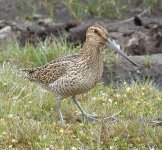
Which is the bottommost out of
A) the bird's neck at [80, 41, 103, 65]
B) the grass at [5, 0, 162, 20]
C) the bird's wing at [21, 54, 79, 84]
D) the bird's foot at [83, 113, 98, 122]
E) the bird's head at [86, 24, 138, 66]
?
the grass at [5, 0, 162, 20]

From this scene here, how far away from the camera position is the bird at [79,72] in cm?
818

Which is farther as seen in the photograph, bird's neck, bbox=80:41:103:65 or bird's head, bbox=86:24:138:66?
bird's neck, bbox=80:41:103:65

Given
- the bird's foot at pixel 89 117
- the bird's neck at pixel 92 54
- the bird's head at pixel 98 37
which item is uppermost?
the bird's head at pixel 98 37

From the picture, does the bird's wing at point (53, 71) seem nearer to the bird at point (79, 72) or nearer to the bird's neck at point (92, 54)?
the bird at point (79, 72)

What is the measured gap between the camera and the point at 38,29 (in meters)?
12.3

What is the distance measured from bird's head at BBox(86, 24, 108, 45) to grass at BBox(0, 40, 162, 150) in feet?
2.61

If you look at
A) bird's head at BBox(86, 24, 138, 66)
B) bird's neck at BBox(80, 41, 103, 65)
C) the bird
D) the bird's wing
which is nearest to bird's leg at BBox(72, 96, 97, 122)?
the bird

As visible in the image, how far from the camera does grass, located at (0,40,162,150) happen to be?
7562 millimetres

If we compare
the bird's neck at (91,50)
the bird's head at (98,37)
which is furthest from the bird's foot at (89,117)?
the bird's head at (98,37)

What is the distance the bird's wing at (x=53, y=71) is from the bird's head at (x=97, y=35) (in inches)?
11.3

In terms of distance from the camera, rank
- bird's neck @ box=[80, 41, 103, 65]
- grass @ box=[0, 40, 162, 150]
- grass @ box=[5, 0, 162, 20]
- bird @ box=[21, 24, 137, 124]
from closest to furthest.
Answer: grass @ box=[0, 40, 162, 150], bird @ box=[21, 24, 137, 124], bird's neck @ box=[80, 41, 103, 65], grass @ box=[5, 0, 162, 20]

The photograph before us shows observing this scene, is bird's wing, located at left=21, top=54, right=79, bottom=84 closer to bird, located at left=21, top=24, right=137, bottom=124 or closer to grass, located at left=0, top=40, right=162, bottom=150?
bird, located at left=21, top=24, right=137, bottom=124

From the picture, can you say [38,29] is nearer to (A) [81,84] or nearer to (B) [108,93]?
(B) [108,93]

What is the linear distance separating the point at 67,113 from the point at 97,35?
0.98 meters
